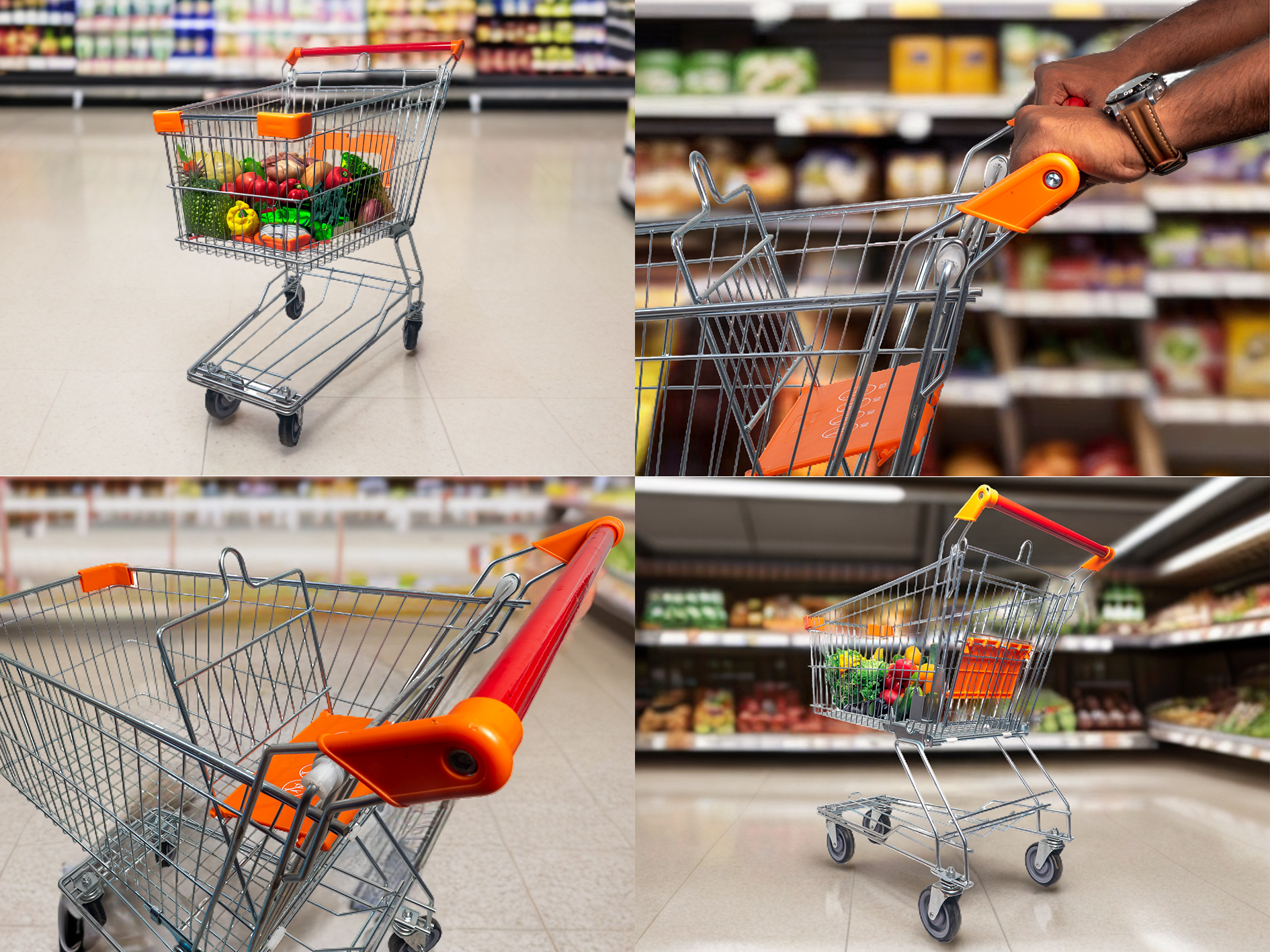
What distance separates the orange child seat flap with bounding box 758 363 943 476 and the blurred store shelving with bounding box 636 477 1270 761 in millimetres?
1340

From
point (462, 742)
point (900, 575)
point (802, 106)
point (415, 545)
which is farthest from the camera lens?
point (415, 545)

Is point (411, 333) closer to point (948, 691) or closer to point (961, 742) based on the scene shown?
point (948, 691)

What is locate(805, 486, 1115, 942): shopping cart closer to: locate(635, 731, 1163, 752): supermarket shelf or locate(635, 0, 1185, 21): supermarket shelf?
locate(635, 731, 1163, 752): supermarket shelf

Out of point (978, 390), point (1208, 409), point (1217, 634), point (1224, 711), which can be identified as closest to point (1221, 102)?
point (978, 390)

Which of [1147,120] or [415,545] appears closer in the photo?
[1147,120]

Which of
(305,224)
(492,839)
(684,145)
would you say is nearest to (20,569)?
(305,224)

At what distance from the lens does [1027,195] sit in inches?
43.8

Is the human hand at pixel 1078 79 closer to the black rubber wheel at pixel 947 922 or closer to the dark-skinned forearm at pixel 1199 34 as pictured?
the dark-skinned forearm at pixel 1199 34

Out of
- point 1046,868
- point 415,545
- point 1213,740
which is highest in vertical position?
point 415,545

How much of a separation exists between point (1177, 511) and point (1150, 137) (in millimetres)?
2628

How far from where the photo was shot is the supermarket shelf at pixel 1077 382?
2.87m

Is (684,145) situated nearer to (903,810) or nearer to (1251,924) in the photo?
(903,810)

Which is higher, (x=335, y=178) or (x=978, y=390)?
(x=335, y=178)

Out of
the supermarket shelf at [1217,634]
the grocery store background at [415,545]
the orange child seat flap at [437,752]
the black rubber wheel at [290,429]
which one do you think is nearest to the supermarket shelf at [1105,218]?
the supermarket shelf at [1217,634]
